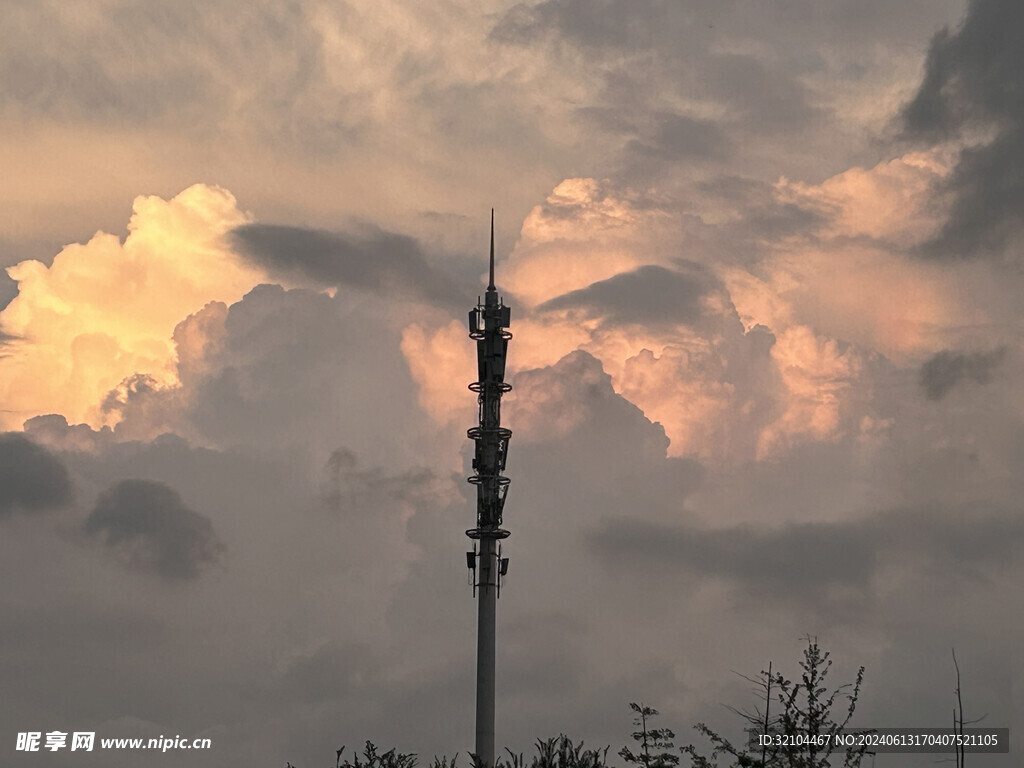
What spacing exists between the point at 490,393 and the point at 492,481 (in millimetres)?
7092

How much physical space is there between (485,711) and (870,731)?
6886 cm

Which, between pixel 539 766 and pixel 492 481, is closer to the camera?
pixel 539 766

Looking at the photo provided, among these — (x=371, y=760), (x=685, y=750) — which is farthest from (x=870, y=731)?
(x=371, y=760)

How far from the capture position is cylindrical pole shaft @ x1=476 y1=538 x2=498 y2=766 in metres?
124

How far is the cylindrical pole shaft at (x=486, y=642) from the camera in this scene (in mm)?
124125

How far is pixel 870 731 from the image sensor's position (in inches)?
2295

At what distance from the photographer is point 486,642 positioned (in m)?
126

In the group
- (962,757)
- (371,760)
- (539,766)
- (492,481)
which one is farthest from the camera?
(492,481)

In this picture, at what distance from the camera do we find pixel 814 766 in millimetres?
58438

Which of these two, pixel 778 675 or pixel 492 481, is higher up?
pixel 492 481

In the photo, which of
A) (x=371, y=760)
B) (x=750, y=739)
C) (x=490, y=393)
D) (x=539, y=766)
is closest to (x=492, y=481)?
(x=490, y=393)

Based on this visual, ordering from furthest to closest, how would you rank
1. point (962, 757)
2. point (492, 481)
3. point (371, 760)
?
point (492, 481)
point (371, 760)
point (962, 757)

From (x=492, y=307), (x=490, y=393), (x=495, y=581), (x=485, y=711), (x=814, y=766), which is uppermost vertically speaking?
(x=492, y=307)

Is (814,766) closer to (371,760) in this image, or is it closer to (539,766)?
(539,766)
